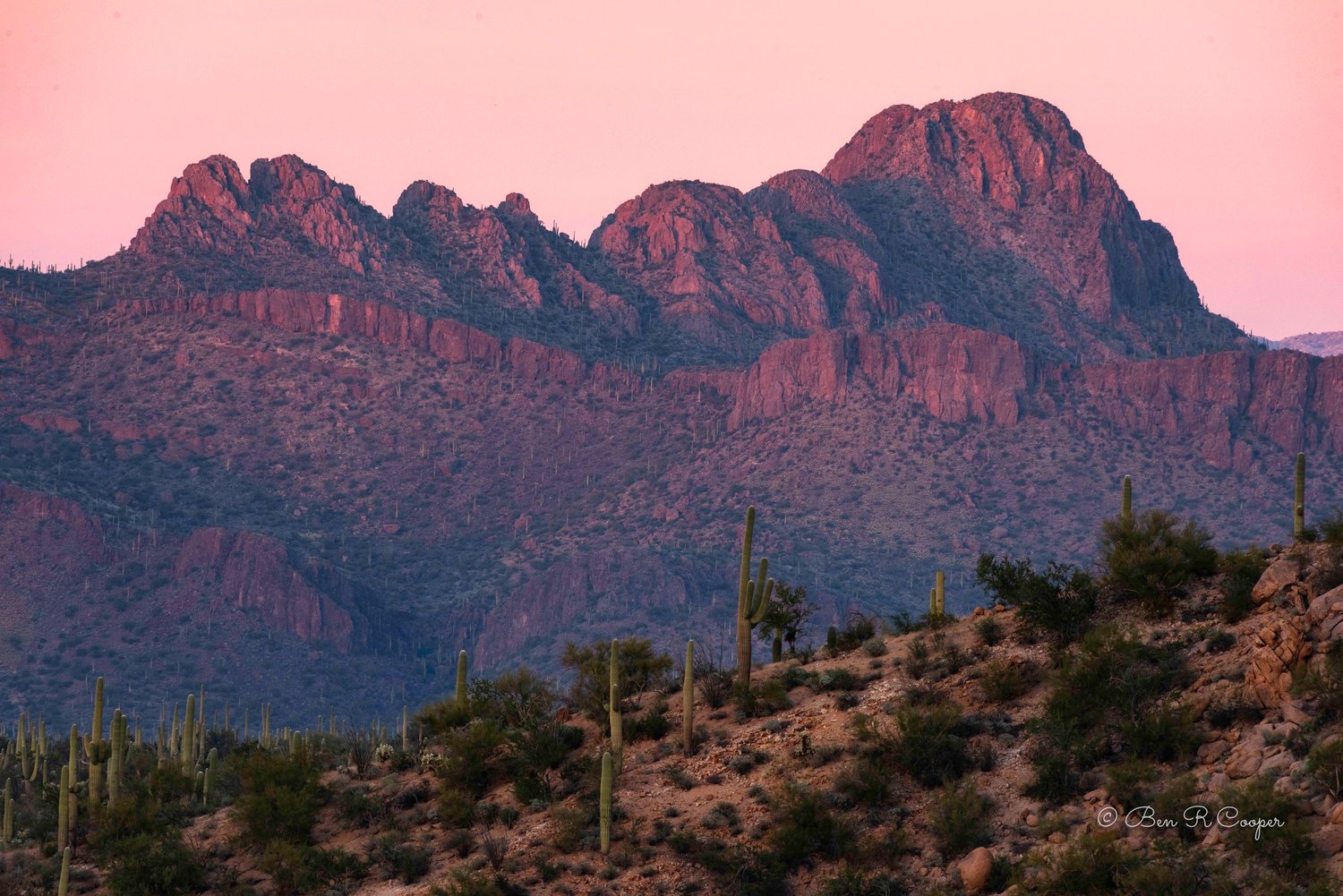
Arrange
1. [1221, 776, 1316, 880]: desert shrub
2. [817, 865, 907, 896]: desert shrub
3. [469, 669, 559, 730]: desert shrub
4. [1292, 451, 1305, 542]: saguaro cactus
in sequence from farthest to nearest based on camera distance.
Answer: [469, 669, 559, 730]: desert shrub → [1292, 451, 1305, 542]: saguaro cactus → [817, 865, 907, 896]: desert shrub → [1221, 776, 1316, 880]: desert shrub

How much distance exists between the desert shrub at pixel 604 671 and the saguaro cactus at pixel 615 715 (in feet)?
4.20

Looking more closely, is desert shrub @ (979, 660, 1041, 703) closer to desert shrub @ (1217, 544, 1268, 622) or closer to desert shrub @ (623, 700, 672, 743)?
desert shrub @ (1217, 544, 1268, 622)

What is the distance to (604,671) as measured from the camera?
34250 mm

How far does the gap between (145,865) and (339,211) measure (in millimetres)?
170671

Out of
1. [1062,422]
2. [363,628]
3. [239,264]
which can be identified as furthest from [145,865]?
[239,264]

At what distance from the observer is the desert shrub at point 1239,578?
27.6m

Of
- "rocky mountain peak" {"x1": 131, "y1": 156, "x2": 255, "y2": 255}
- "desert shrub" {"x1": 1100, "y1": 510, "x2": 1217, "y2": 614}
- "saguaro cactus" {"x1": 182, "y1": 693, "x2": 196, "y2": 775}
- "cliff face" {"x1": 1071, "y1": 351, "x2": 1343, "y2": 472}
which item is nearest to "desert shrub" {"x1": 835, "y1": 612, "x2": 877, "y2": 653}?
"desert shrub" {"x1": 1100, "y1": 510, "x2": 1217, "y2": 614}

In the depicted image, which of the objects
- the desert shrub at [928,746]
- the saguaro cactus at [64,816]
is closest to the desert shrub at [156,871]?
the saguaro cactus at [64,816]

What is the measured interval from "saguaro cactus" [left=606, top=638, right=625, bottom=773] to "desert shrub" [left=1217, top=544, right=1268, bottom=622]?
1074 cm

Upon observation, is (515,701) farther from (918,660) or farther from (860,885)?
(860,885)

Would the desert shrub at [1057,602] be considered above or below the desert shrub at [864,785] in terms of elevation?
above

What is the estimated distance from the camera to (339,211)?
643 feet

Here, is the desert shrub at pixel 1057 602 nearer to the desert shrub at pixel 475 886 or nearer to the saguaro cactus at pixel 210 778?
the desert shrub at pixel 475 886

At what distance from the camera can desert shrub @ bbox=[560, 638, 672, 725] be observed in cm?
3381
